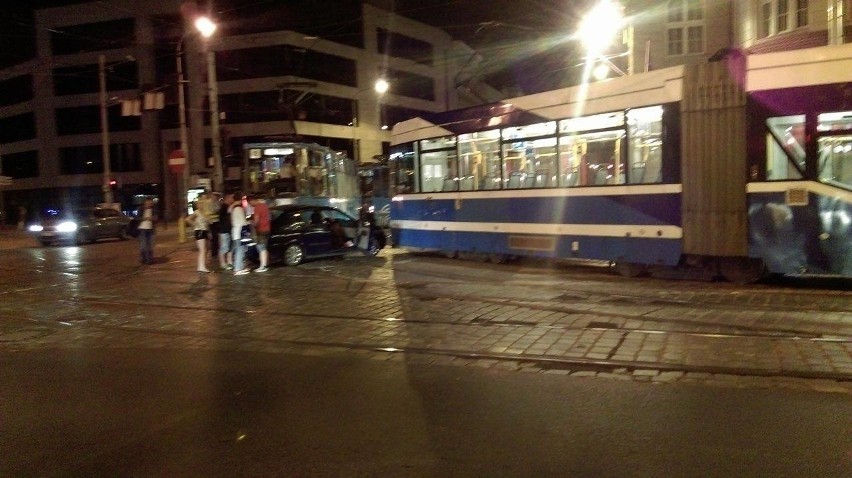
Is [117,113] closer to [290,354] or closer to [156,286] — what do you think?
[156,286]

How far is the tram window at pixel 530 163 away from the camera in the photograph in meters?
13.7

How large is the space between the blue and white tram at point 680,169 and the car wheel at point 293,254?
13.7 ft

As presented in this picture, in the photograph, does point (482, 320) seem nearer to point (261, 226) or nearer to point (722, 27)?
point (261, 226)

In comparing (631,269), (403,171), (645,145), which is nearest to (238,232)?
(403,171)

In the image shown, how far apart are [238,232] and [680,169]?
29.8 feet

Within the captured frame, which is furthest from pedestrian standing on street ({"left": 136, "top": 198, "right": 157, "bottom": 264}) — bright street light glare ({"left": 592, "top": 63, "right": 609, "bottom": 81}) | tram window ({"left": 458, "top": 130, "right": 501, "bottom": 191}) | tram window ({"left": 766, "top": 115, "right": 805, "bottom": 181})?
bright street light glare ({"left": 592, "top": 63, "right": 609, "bottom": 81})

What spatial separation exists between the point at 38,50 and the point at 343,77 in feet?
85.1

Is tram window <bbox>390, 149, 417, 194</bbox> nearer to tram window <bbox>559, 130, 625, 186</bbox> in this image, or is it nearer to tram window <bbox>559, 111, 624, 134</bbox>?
tram window <bbox>559, 130, 625, 186</bbox>

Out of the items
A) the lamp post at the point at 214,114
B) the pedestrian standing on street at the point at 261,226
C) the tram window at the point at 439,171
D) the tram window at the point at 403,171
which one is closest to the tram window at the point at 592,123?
the tram window at the point at 439,171

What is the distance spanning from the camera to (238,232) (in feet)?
50.0

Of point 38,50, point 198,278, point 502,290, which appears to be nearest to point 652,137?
point 502,290

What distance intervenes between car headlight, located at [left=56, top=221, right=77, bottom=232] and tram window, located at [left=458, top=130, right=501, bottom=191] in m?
19.3

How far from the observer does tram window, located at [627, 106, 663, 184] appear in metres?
11.9

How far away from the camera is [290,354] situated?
808 centimetres
